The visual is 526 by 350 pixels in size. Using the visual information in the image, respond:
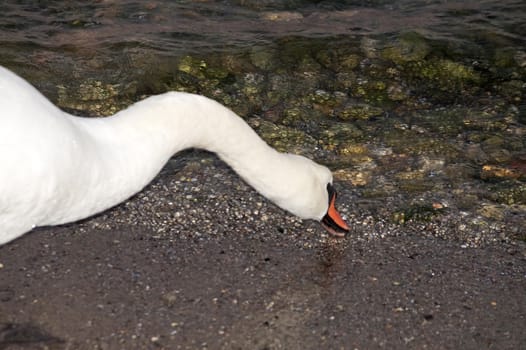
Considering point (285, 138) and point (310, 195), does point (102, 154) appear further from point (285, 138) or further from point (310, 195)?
point (285, 138)

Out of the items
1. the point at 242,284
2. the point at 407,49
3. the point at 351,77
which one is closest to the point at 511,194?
the point at 242,284

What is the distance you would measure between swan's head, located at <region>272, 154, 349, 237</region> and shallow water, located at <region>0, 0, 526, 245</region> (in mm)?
438

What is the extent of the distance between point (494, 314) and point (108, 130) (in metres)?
2.23

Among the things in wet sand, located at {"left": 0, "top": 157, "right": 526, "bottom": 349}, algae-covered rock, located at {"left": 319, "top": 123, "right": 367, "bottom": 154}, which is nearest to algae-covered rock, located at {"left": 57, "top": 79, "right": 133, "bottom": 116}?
wet sand, located at {"left": 0, "top": 157, "right": 526, "bottom": 349}

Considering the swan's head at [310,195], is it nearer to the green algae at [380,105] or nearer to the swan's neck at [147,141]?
the swan's neck at [147,141]

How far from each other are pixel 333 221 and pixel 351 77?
2770 mm

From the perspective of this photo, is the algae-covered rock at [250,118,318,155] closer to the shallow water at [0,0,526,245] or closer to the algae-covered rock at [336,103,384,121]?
the shallow water at [0,0,526,245]

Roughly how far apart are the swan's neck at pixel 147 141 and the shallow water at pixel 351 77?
125 cm

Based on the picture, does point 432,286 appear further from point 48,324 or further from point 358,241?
point 48,324

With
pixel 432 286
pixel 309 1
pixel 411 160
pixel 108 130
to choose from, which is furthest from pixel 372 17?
pixel 108 130

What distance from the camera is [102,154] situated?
4289 mm

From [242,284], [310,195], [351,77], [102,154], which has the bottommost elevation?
[242,284]

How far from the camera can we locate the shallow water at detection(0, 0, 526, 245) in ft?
19.9

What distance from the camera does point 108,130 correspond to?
4414 mm
